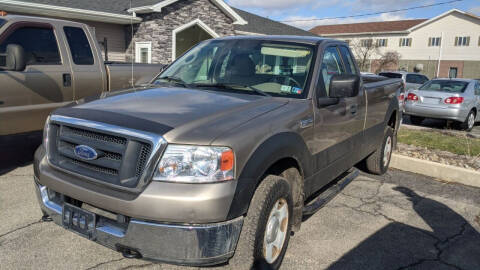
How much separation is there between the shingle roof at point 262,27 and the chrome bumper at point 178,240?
701 inches

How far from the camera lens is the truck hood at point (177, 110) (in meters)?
2.49

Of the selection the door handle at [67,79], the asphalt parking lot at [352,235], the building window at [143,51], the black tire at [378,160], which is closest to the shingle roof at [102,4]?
the building window at [143,51]

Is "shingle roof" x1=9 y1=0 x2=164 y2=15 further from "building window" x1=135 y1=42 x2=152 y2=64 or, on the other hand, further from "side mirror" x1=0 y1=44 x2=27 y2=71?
"side mirror" x1=0 y1=44 x2=27 y2=71

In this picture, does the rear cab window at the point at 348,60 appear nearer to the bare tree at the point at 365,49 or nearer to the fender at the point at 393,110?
the fender at the point at 393,110

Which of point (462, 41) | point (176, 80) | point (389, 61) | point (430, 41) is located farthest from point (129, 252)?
point (430, 41)

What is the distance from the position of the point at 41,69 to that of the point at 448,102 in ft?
34.1

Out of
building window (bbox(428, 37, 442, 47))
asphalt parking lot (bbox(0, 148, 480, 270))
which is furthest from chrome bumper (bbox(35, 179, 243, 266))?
building window (bbox(428, 37, 442, 47))

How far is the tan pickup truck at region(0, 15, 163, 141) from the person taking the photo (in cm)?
513

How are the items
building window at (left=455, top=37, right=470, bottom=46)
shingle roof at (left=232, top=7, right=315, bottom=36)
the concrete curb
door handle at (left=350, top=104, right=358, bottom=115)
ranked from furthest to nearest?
building window at (left=455, top=37, right=470, bottom=46)
shingle roof at (left=232, top=7, right=315, bottom=36)
the concrete curb
door handle at (left=350, top=104, right=358, bottom=115)

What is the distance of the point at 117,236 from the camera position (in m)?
2.45

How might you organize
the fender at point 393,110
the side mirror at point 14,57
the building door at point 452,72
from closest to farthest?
the side mirror at point 14,57 → the fender at point 393,110 → the building door at point 452,72

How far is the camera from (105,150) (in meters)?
2.56

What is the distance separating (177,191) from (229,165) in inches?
14.0

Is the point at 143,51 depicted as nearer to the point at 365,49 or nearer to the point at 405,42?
the point at 365,49
